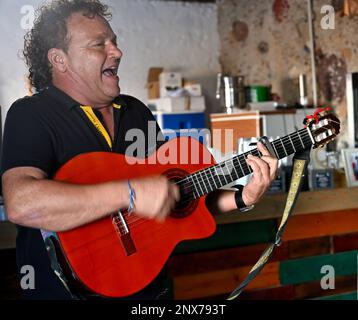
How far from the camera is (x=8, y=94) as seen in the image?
1121 millimetres

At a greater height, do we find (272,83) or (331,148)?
(272,83)

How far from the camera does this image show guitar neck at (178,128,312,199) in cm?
119

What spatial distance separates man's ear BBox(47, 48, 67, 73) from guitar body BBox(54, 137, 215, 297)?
0.19 metres

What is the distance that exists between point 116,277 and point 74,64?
0.46 m

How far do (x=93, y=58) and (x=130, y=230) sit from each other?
0.37 meters

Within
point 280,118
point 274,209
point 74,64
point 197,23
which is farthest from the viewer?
point 280,118

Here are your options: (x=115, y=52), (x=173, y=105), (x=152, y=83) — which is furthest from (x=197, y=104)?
(x=115, y=52)

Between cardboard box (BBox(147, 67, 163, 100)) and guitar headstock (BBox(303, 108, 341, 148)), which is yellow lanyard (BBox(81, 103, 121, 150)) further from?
guitar headstock (BBox(303, 108, 341, 148))

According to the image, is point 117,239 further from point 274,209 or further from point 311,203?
point 311,203

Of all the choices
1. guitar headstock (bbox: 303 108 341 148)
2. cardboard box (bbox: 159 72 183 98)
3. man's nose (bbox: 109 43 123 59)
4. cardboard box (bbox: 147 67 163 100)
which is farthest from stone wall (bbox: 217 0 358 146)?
man's nose (bbox: 109 43 123 59)

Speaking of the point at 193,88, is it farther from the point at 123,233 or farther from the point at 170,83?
the point at 123,233

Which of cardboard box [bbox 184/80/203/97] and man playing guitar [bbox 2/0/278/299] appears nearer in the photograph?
man playing guitar [bbox 2/0/278/299]

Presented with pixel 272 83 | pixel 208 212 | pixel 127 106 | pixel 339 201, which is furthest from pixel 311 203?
pixel 272 83

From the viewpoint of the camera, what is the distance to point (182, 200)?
3.92 ft
